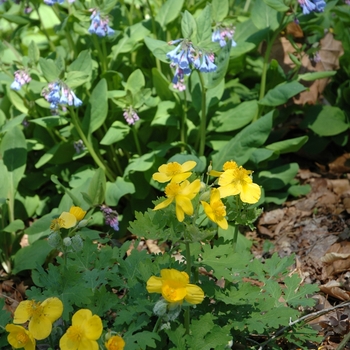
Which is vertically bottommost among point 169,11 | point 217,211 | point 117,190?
point 117,190

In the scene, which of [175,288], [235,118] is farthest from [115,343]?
[235,118]

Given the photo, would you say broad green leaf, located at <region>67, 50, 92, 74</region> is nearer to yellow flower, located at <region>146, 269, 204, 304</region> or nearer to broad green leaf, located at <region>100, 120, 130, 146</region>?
broad green leaf, located at <region>100, 120, 130, 146</region>

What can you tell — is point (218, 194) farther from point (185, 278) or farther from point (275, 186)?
point (275, 186)

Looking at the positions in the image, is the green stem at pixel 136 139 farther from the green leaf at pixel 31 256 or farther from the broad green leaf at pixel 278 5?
the broad green leaf at pixel 278 5

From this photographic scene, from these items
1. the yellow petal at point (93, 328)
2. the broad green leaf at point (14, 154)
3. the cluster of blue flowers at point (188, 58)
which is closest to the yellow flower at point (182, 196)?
the yellow petal at point (93, 328)

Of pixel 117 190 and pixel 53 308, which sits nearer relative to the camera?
pixel 53 308

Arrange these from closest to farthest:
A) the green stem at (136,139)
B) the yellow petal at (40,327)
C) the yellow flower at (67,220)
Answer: the yellow petal at (40,327) → the yellow flower at (67,220) → the green stem at (136,139)

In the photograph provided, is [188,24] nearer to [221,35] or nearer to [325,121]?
[221,35]
